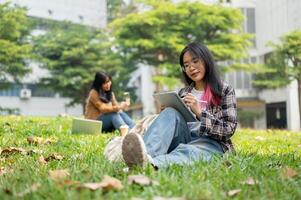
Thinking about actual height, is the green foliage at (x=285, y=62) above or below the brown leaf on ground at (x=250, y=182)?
above

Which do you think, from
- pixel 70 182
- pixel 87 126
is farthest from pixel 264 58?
pixel 70 182

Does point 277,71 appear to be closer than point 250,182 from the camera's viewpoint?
No

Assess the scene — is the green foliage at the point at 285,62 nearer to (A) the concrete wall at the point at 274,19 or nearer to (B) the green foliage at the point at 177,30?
(B) the green foliage at the point at 177,30

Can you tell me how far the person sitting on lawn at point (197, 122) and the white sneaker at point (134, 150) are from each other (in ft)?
0.46

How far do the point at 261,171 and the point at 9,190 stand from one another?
120 cm

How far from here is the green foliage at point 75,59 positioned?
65.4 feet

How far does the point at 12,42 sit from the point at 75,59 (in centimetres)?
350

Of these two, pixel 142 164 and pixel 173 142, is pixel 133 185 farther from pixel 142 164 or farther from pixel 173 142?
pixel 173 142

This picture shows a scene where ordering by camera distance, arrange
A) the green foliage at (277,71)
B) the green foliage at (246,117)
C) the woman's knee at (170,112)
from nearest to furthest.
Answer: the woman's knee at (170,112)
the green foliage at (277,71)
the green foliage at (246,117)

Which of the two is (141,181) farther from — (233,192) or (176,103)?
(176,103)

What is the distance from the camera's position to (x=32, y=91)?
88.4 ft

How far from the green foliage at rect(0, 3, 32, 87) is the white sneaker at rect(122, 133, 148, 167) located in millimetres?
14859

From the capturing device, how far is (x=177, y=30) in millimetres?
16625

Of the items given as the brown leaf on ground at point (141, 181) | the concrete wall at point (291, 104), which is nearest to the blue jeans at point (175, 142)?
the brown leaf on ground at point (141, 181)
